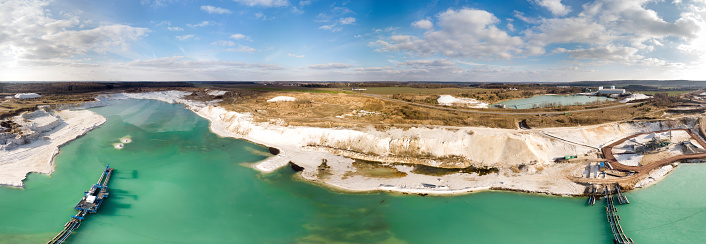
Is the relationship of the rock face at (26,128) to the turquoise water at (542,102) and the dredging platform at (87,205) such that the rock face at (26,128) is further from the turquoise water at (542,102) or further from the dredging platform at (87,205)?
the turquoise water at (542,102)

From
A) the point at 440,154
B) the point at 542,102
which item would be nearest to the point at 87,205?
the point at 440,154

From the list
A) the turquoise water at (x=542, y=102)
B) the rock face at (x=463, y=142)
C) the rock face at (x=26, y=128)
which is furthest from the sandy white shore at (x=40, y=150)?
the turquoise water at (x=542, y=102)

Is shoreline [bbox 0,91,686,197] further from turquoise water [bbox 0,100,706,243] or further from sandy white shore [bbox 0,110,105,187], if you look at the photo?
sandy white shore [bbox 0,110,105,187]

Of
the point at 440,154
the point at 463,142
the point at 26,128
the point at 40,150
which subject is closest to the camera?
the point at 440,154

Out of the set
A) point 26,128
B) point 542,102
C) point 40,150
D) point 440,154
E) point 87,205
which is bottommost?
point 87,205

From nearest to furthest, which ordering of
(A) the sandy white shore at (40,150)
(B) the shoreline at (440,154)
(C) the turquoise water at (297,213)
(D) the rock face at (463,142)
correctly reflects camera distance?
(C) the turquoise water at (297,213) < (B) the shoreline at (440,154) < (A) the sandy white shore at (40,150) < (D) the rock face at (463,142)

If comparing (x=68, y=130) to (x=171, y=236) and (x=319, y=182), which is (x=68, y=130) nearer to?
(x=171, y=236)

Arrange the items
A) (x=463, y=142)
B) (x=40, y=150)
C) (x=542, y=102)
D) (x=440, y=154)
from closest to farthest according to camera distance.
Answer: (x=440, y=154) < (x=463, y=142) < (x=40, y=150) < (x=542, y=102)

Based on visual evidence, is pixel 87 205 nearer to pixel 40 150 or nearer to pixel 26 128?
pixel 40 150
